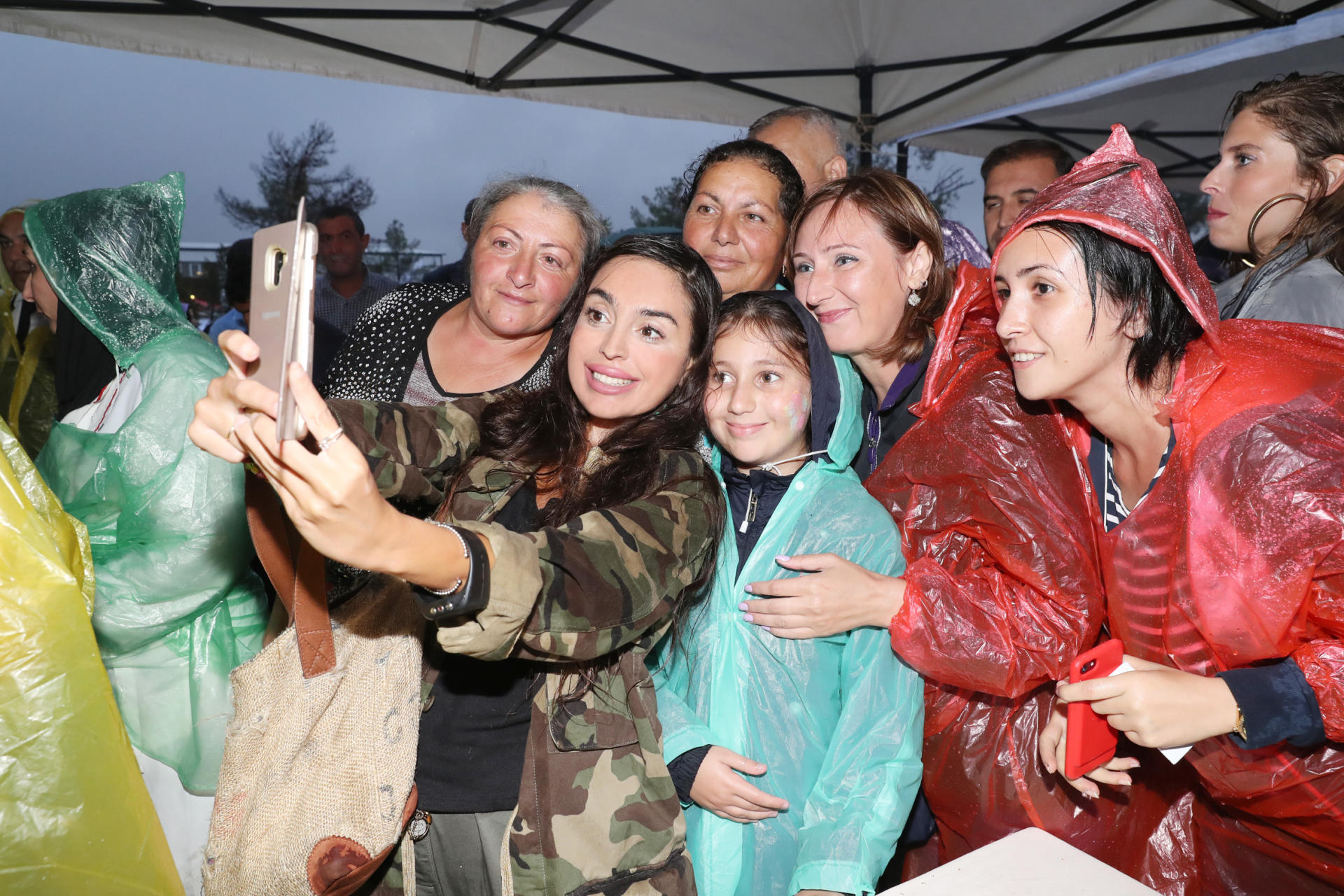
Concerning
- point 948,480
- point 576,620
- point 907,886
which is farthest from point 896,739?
point 576,620

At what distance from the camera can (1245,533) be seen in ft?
A: 4.64

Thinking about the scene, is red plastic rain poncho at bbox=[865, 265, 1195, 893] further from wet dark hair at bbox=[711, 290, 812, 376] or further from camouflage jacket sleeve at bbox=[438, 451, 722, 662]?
camouflage jacket sleeve at bbox=[438, 451, 722, 662]

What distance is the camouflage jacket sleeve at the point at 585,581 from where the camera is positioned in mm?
1047

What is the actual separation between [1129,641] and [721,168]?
5.17ft

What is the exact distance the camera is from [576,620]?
114cm

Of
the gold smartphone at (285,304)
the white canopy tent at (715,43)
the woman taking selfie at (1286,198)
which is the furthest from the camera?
the white canopy tent at (715,43)

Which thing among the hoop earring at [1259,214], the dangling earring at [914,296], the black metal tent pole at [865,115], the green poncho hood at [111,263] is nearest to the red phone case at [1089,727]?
the dangling earring at [914,296]

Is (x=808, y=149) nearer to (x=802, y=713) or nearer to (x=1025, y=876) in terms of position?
(x=802, y=713)

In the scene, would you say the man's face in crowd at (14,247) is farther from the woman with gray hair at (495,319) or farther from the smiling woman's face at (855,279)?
the smiling woman's face at (855,279)

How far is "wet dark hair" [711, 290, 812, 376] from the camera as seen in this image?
1.79 metres

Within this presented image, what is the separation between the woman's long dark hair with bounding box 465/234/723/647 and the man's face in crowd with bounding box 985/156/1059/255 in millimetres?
2292

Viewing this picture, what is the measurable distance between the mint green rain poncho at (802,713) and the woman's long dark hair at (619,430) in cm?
12

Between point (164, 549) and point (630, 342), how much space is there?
125 cm

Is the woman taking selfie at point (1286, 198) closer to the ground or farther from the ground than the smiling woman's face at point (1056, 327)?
farther from the ground
